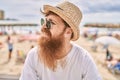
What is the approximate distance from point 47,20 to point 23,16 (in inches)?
58.7

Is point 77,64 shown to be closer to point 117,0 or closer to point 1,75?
point 117,0

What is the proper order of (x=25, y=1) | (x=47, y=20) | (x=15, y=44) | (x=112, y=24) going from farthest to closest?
(x=15, y=44) < (x=25, y=1) < (x=112, y=24) < (x=47, y=20)

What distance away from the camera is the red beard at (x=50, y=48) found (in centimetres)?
121

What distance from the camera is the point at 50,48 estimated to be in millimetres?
1235

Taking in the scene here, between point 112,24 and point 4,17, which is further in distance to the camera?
point 4,17

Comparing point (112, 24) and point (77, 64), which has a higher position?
point (112, 24)

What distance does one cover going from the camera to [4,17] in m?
2.69

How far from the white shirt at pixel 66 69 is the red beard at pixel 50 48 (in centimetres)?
3

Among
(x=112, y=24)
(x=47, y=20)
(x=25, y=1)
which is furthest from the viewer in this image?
(x=25, y=1)

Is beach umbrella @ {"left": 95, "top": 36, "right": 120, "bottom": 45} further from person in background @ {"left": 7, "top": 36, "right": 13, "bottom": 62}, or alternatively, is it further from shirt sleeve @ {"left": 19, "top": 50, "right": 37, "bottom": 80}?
shirt sleeve @ {"left": 19, "top": 50, "right": 37, "bottom": 80}


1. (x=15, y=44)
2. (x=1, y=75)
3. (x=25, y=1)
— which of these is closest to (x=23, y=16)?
(x=25, y=1)

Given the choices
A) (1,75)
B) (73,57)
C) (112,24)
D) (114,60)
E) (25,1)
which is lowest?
(1,75)

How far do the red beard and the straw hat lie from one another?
75 millimetres

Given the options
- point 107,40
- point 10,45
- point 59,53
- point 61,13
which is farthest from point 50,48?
point 10,45
